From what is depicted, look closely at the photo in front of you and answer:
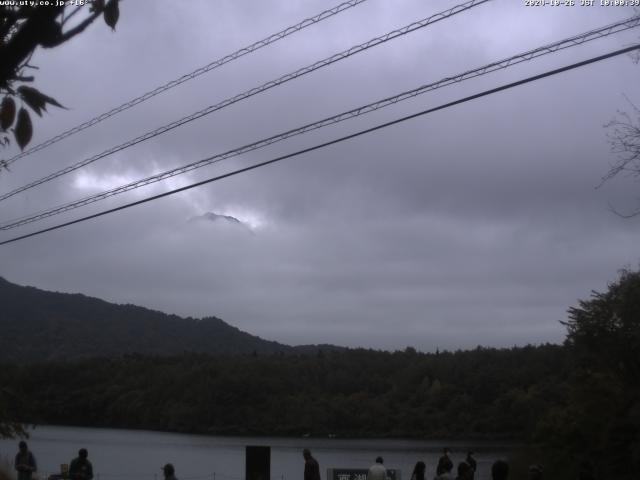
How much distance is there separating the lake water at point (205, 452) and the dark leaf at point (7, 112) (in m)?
39.2

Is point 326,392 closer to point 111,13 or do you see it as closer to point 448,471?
point 448,471

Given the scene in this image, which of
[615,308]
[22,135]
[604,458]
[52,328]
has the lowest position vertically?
[604,458]

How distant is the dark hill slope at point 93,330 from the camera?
370 ft

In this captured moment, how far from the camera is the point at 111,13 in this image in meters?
4.29

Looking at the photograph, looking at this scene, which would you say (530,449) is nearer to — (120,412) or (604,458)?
(604,458)

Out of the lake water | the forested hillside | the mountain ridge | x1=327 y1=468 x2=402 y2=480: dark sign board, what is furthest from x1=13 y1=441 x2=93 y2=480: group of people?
the mountain ridge

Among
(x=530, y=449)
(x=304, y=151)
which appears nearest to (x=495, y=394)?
(x=530, y=449)

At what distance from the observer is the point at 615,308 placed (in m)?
25.2

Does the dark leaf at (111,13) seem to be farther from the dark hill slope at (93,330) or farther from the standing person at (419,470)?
the dark hill slope at (93,330)

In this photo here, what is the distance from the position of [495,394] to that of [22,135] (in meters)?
69.7

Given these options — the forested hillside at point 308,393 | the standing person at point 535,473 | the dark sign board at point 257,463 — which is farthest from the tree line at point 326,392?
the standing person at point 535,473

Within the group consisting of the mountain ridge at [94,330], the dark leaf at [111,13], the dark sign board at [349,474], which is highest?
the mountain ridge at [94,330]

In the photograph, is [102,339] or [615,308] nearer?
[615,308]

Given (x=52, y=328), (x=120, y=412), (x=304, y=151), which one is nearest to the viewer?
(x=304, y=151)
